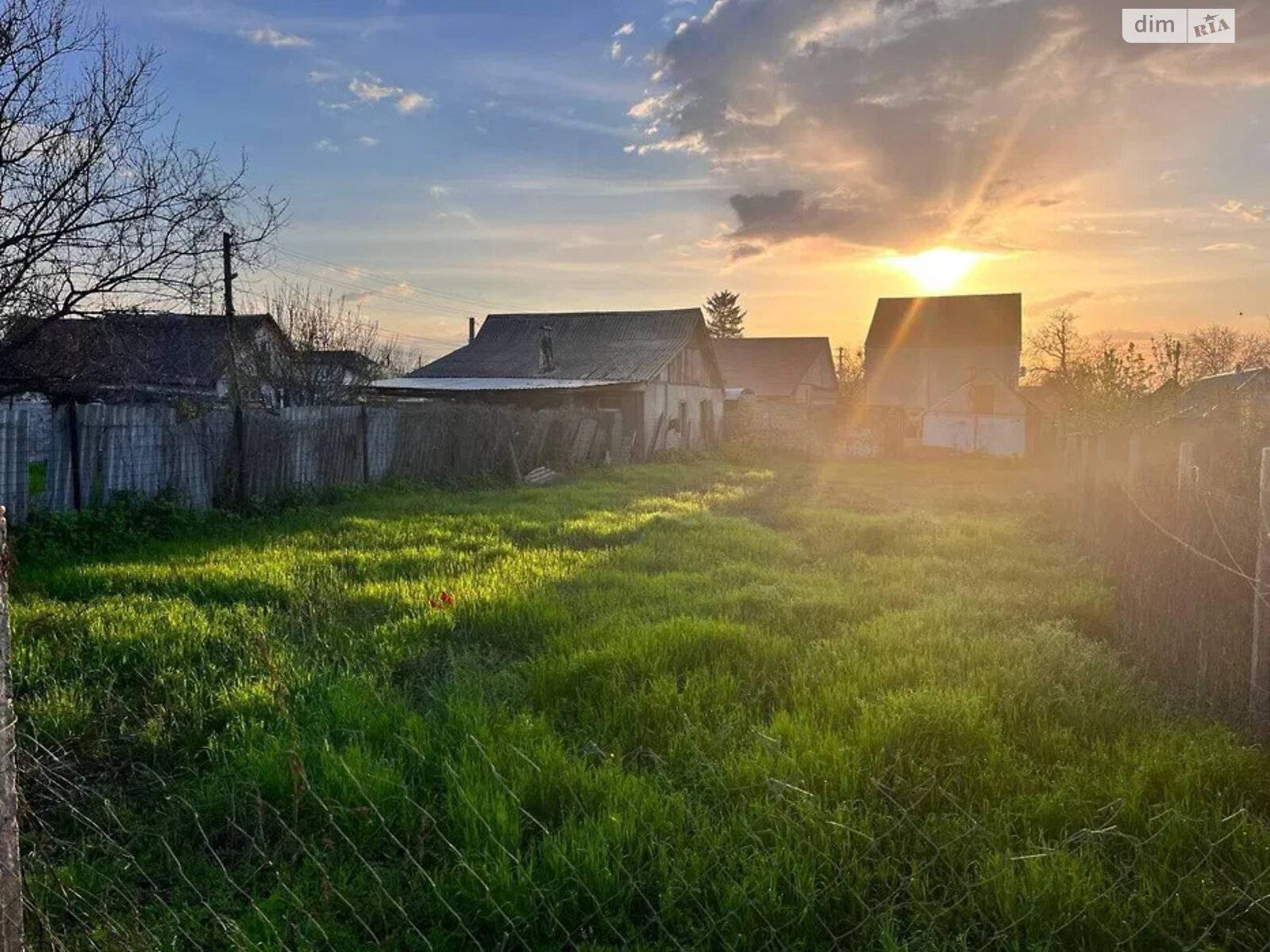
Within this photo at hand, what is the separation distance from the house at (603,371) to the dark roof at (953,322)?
20.7 metres

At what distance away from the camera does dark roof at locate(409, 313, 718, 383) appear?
29500mm

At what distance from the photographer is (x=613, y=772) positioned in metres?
3.77

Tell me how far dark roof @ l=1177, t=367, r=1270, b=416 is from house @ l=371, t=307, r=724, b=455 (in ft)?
49.9

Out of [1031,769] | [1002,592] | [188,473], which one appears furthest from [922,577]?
[188,473]

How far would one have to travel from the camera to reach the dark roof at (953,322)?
48.4 m

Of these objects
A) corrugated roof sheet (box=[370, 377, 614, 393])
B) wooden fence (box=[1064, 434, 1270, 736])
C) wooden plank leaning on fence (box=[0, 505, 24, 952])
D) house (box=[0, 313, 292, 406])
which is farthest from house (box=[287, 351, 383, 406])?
wooden plank leaning on fence (box=[0, 505, 24, 952])

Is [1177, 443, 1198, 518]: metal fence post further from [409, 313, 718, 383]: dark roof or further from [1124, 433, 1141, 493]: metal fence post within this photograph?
[409, 313, 718, 383]: dark roof

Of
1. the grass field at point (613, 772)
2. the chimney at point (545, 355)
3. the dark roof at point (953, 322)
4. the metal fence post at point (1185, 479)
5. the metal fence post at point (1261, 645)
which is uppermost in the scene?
the dark roof at point (953, 322)

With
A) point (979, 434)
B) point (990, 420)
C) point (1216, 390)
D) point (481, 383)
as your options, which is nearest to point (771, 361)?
point (979, 434)

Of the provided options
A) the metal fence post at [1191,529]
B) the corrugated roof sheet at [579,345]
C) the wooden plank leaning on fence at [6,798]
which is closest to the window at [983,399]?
the corrugated roof sheet at [579,345]

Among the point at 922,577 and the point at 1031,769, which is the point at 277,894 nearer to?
the point at 1031,769

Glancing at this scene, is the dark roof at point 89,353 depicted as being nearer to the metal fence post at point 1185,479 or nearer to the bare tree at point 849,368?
the metal fence post at point 1185,479

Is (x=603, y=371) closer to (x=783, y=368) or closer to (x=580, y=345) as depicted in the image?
(x=580, y=345)

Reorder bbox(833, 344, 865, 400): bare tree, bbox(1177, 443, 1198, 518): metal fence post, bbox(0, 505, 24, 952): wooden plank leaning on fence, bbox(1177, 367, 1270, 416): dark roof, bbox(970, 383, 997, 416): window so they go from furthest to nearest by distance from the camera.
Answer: bbox(833, 344, 865, 400): bare tree, bbox(970, 383, 997, 416): window, bbox(1177, 367, 1270, 416): dark roof, bbox(1177, 443, 1198, 518): metal fence post, bbox(0, 505, 24, 952): wooden plank leaning on fence
